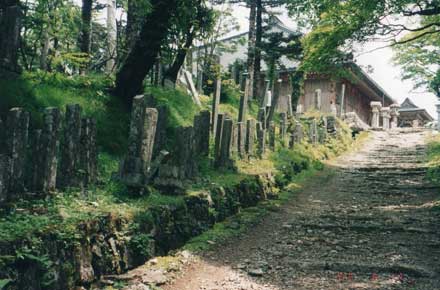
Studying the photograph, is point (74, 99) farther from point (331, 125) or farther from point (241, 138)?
point (331, 125)

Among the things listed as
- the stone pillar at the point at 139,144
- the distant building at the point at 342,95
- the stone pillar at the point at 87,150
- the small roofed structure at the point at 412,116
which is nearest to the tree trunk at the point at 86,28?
the stone pillar at the point at 139,144

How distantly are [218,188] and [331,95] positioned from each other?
19340mm

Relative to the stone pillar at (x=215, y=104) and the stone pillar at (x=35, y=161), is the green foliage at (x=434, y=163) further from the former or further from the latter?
the stone pillar at (x=35, y=161)

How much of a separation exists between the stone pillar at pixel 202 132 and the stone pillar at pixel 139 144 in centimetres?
202

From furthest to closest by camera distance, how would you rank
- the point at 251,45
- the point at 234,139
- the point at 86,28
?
the point at 251,45
the point at 86,28
the point at 234,139

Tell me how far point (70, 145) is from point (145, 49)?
12.6ft

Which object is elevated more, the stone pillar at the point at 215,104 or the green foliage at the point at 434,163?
the stone pillar at the point at 215,104

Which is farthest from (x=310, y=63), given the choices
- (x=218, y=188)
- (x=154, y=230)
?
(x=154, y=230)

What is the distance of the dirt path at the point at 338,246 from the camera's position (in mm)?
5043

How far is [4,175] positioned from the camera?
13.1ft

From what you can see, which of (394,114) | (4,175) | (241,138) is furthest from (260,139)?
(394,114)

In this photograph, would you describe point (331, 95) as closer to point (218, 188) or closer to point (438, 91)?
point (438, 91)

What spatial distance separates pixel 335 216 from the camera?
8.12 meters

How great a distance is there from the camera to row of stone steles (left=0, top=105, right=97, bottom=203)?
13.6 ft
